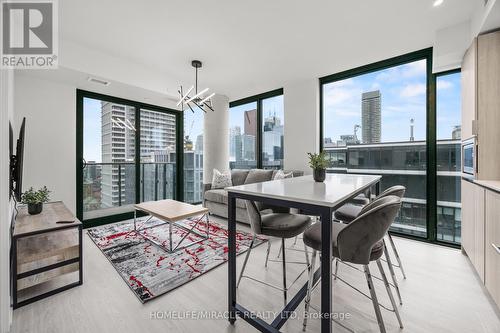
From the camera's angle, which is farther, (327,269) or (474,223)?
(474,223)

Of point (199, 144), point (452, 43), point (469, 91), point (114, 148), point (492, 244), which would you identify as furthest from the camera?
point (199, 144)

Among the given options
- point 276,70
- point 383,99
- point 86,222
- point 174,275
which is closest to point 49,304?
point 174,275

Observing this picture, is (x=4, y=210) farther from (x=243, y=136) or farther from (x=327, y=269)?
(x=243, y=136)

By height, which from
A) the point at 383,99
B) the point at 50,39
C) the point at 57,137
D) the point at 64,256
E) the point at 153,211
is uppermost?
the point at 50,39

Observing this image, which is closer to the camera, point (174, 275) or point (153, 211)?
point (174, 275)

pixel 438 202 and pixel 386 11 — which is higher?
pixel 386 11

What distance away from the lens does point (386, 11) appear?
2199 mm

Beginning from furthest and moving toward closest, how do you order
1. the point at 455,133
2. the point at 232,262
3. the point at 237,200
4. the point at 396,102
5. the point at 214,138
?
the point at 214,138, the point at 237,200, the point at 396,102, the point at 455,133, the point at 232,262

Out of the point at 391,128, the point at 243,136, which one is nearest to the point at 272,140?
the point at 243,136

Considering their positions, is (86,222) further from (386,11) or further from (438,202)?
(438,202)

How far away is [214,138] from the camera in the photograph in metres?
5.07

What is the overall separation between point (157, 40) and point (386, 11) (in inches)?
108

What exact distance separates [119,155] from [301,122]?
3.63 metres

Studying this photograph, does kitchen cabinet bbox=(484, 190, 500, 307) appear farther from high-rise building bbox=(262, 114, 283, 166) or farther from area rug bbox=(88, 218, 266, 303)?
high-rise building bbox=(262, 114, 283, 166)
